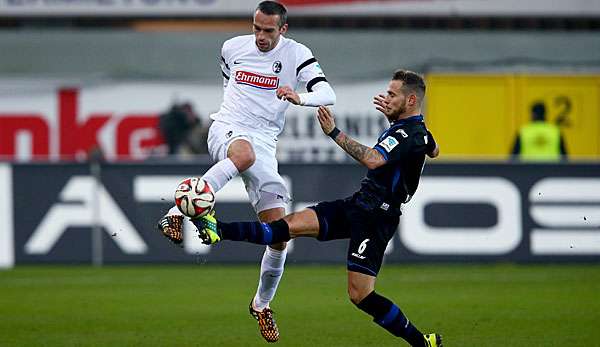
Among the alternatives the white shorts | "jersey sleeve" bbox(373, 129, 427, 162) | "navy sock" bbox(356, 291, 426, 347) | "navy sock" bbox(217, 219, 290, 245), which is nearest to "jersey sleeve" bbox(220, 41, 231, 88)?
the white shorts

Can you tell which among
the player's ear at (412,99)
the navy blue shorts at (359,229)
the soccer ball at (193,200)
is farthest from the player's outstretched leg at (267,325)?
the player's ear at (412,99)

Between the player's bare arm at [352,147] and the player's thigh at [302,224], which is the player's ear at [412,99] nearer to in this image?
the player's bare arm at [352,147]

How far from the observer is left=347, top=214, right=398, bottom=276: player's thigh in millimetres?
8531

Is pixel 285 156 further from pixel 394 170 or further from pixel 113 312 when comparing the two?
pixel 394 170

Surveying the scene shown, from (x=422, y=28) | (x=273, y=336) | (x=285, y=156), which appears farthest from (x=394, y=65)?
(x=273, y=336)

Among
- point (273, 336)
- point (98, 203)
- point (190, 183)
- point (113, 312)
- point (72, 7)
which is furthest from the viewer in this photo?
point (72, 7)

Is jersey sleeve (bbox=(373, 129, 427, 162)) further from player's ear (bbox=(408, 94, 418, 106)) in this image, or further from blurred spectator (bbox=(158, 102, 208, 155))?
blurred spectator (bbox=(158, 102, 208, 155))

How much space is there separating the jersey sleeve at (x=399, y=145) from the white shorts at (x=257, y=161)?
1211mm

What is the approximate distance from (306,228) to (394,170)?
0.71m

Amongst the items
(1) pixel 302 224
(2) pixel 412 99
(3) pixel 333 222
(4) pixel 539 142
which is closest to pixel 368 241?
(3) pixel 333 222

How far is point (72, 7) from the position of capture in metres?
20.9

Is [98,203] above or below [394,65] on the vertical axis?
below

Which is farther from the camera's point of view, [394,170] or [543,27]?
[543,27]

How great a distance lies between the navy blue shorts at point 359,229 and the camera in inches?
336
